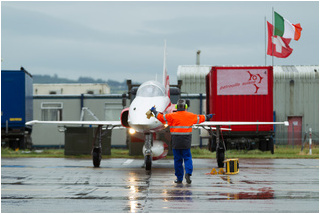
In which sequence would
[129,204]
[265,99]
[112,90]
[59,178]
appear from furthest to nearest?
[112,90] < [265,99] < [59,178] < [129,204]

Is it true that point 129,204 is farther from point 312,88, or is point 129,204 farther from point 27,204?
point 312,88

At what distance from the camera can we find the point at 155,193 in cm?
1055

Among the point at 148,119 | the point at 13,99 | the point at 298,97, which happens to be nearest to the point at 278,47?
the point at 298,97

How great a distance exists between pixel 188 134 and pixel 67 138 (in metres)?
15.1

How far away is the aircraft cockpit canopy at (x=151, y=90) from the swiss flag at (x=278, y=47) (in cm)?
1911

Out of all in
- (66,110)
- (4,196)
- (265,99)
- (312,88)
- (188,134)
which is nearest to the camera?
(4,196)

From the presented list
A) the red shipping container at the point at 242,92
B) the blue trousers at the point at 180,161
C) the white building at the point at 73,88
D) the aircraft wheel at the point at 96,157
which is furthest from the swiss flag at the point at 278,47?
the blue trousers at the point at 180,161

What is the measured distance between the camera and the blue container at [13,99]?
29.8m

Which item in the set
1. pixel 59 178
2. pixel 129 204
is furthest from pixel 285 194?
pixel 59 178

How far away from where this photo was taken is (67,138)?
1077 inches

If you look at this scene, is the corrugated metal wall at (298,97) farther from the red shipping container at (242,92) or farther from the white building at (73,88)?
the red shipping container at (242,92)

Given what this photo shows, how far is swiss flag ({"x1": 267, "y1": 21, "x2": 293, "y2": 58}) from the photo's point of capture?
3534cm

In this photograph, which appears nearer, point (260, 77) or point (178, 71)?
point (260, 77)

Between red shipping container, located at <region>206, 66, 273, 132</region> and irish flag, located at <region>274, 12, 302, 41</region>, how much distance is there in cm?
903
